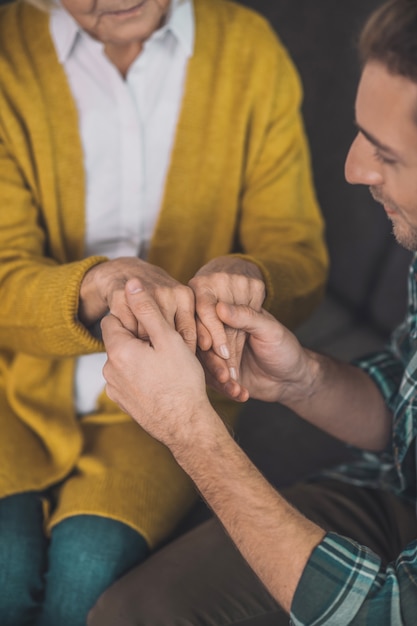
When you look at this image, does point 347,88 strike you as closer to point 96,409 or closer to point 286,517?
point 96,409

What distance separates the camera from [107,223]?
143 centimetres

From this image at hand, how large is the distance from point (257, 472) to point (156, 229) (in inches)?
20.7

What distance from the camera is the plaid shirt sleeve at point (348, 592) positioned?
0.98 metres

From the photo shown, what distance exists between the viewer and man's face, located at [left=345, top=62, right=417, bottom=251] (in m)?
1.00

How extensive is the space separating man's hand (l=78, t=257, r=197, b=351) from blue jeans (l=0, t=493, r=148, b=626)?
307mm

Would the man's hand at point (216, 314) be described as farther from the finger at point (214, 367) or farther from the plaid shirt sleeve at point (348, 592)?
the plaid shirt sleeve at point (348, 592)

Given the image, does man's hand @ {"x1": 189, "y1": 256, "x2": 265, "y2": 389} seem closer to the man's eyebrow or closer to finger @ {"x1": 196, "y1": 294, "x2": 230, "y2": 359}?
finger @ {"x1": 196, "y1": 294, "x2": 230, "y2": 359}

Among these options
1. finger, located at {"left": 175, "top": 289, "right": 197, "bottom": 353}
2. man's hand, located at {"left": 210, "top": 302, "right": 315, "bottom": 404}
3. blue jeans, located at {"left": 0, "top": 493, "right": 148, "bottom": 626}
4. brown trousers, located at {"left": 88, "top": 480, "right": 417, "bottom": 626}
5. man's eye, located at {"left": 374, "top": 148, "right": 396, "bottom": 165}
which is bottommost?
blue jeans, located at {"left": 0, "top": 493, "right": 148, "bottom": 626}

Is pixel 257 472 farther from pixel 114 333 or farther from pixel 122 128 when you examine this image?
pixel 122 128

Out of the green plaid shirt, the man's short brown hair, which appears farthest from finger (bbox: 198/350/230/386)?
the man's short brown hair

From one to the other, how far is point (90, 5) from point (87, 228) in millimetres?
350

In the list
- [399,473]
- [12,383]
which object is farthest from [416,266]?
[12,383]

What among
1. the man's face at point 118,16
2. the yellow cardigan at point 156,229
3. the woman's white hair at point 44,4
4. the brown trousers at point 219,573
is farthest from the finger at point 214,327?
the woman's white hair at point 44,4

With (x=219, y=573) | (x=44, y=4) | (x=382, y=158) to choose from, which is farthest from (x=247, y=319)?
(x=44, y=4)
